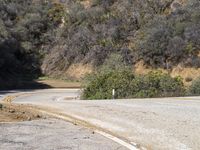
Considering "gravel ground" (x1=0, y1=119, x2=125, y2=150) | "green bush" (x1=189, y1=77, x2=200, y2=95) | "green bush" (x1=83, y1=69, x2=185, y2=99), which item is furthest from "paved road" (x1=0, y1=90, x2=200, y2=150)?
"green bush" (x1=189, y1=77, x2=200, y2=95)

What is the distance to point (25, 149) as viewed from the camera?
9.17m

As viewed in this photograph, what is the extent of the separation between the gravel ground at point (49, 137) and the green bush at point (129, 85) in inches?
713

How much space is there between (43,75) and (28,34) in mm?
8643

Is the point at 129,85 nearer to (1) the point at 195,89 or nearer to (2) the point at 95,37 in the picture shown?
(1) the point at 195,89

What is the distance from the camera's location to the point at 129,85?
31781 millimetres

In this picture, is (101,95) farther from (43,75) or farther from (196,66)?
(43,75)

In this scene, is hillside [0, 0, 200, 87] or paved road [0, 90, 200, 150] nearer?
paved road [0, 90, 200, 150]

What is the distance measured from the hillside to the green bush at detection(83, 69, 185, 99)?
17.9 m

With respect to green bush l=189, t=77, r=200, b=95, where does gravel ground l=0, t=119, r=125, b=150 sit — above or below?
below

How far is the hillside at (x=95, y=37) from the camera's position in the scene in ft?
179

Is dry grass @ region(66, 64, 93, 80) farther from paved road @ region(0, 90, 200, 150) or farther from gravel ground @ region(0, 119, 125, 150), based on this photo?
gravel ground @ region(0, 119, 125, 150)

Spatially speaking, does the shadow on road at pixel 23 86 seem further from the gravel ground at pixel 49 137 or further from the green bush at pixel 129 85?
the gravel ground at pixel 49 137

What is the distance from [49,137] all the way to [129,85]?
837 inches

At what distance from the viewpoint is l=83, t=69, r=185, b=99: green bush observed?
31.3 meters
